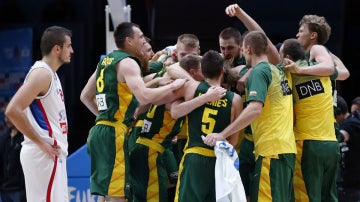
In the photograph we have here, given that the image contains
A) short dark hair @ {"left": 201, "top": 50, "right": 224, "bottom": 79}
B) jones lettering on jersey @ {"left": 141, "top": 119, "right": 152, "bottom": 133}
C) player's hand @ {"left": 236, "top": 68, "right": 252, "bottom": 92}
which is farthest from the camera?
jones lettering on jersey @ {"left": 141, "top": 119, "right": 152, "bottom": 133}

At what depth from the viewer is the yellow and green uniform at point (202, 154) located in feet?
25.1

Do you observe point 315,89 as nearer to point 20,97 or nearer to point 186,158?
point 186,158

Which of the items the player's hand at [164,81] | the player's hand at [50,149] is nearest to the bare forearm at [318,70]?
the player's hand at [164,81]

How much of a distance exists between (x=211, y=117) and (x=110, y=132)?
1.05m

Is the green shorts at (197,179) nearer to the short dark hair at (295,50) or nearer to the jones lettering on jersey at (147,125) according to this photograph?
the jones lettering on jersey at (147,125)

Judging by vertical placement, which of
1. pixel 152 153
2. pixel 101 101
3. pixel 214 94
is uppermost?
pixel 214 94

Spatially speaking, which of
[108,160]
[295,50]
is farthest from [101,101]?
[295,50]

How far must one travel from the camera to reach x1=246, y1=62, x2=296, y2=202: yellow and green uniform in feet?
25.5

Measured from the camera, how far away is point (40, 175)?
720cm

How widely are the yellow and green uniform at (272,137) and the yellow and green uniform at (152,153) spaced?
3.62 feet

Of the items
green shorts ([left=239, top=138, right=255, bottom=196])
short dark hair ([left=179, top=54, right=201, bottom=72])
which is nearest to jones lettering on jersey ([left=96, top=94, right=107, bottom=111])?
short dark hair ([left=179, top=54, right=201, bottom=72])

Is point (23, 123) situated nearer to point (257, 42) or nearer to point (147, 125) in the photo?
point (147, 125)

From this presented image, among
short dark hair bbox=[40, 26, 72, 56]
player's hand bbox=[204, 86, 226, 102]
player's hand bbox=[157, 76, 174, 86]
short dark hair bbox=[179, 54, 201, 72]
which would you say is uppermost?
short dark hair bbox=[40, 26, 72, 56]

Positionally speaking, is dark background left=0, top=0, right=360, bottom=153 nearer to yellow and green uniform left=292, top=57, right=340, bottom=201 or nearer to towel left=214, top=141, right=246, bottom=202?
yellow and green uniform left=292, top=57, right=340, bottom=201
